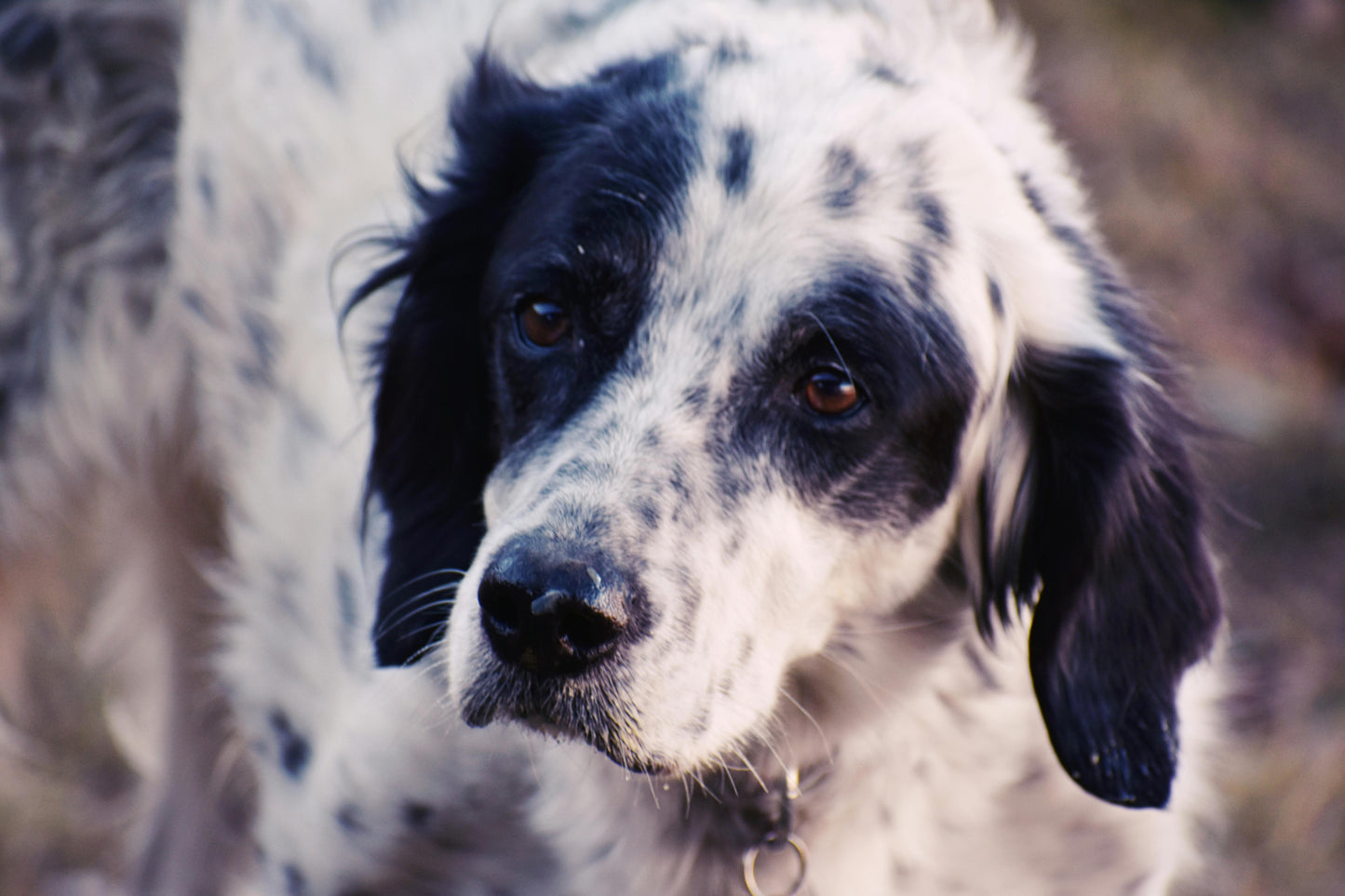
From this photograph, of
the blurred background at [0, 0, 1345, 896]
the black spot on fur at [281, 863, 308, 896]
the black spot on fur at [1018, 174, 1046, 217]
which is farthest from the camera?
the blurred background at [0, 0, 1345, 896]

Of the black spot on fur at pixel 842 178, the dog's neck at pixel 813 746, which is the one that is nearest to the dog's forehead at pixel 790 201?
the black spot on fur at pixel 842 178

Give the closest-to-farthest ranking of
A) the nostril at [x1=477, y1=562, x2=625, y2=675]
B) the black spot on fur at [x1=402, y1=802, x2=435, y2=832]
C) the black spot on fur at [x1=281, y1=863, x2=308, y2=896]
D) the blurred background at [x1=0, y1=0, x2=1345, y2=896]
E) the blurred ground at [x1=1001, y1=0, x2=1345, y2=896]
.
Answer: the nostril at [x1=477, y1=562, x2=625, y2=675], the black spot on fur at [x1=402, y1=802, x2=435, y2=832], the black spot on fur at [x1=281, y1=863, x2=308, y2=896], the blurred background at [x1=0, y1=0, x2=1345, y2=896], the blurred ground at [x1=1001, y1=0, x2=1345, y2=896]

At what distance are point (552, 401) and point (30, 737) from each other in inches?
85.9

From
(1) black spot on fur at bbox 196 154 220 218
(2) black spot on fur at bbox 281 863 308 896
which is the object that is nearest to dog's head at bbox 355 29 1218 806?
(2) black spot on fur at bbox 281 863 308 896

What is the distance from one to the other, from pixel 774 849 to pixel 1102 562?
0.60m

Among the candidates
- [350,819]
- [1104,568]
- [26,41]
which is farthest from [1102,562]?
[26,41]

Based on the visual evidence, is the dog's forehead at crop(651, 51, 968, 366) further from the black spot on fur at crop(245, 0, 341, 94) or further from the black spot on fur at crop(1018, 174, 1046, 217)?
the black spot on fur at crop(245, 0, 341, 94)

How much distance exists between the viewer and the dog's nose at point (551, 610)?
5.30ft

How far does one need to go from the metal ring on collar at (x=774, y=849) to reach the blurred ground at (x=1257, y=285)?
2.50 ft

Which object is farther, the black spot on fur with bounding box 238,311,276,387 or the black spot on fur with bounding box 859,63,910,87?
the black spot on fur with bounding box 238,311,276,387

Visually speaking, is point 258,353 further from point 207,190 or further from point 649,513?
point 649,513

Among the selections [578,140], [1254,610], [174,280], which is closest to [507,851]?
[578,140]

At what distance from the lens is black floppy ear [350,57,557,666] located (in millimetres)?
2229

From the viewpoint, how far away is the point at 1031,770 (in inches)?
88.8
